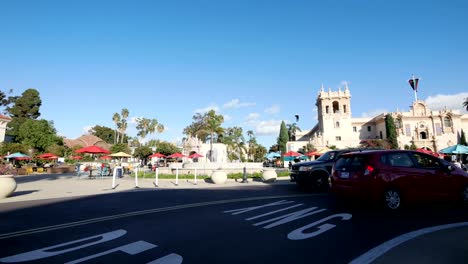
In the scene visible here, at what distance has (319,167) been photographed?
1164 cm

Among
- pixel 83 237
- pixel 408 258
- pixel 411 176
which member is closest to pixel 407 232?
pixel 408 258

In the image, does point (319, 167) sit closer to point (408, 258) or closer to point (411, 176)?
point (411, 176)

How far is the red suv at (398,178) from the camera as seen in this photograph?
663cm

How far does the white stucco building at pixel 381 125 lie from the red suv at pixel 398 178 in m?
58.0

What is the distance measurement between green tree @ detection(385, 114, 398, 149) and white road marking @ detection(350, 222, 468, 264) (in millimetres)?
61624

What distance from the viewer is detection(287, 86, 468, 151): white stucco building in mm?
60306

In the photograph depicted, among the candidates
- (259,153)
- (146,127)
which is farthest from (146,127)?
(259,153)

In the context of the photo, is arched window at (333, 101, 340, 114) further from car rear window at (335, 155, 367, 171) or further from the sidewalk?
car rear window at (335, 155, 367, 171)

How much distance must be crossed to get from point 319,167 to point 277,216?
600 cm

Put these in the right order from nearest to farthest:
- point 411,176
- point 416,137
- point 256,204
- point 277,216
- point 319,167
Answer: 1. point 277,216
2. point 411,176
3. point 256,204
4. point 319,167
5. point 416,137

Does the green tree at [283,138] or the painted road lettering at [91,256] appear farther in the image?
the green tree at [283,138]

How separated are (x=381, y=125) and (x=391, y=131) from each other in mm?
5510

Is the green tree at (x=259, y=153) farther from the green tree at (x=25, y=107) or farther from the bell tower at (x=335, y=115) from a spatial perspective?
the green tree at (x=25, y=107)

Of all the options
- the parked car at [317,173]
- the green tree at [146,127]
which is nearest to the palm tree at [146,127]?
the green tree at [146,127]
